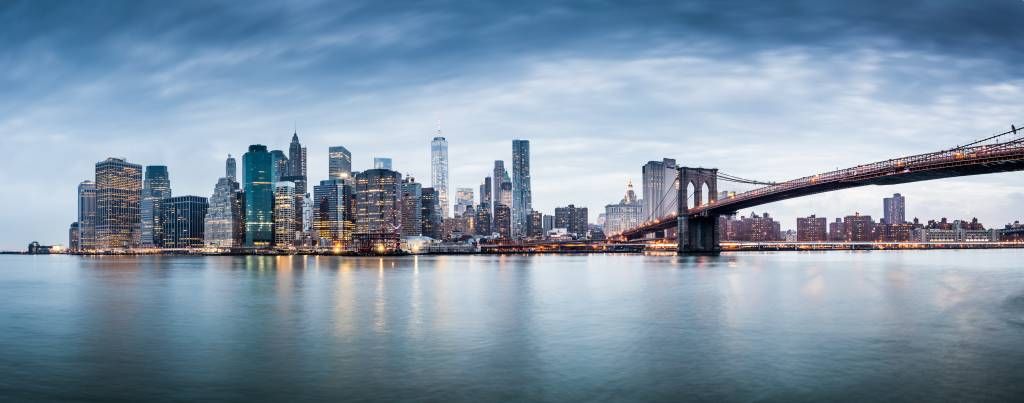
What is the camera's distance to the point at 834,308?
3381cm

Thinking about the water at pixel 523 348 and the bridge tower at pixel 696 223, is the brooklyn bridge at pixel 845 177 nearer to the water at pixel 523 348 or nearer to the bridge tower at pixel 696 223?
the bridge tower at pixel 696 223

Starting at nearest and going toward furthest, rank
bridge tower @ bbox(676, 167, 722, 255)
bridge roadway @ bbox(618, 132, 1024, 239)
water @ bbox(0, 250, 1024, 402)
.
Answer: water @ bbox(0, 250, 1024, 402) → bridge roadway @ bbox(618, 132, 1024, 239) → bridge tower @ bbox(676, 167, 722, 255)

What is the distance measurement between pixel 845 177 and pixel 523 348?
5540 cm

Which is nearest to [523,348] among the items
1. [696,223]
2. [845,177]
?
[845,177]

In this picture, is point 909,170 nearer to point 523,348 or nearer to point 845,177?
point 845,177

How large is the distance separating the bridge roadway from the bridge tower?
5.85 meters

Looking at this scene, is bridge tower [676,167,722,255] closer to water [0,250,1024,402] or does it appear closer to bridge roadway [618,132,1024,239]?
bridge roadway [618,132,1024,239]

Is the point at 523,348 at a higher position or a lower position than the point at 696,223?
lower

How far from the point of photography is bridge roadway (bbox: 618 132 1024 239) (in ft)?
156

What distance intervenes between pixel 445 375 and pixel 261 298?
92.4ft

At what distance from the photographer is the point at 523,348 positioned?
22578 millimetres

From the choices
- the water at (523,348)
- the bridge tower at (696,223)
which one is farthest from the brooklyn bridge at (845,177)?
the water at (523,348)

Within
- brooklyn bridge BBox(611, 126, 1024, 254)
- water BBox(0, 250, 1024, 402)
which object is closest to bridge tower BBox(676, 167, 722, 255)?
brooklyn bridge BBox(611, 126, 1024, 254)

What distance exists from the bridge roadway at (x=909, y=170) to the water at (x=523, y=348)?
35.0 feet
